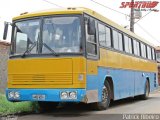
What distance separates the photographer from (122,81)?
1712cm

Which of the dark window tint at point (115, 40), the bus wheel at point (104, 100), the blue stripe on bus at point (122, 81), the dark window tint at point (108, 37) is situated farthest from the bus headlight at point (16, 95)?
the dark window tint at point (115, 40)

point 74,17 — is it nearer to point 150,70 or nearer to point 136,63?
point 136,63

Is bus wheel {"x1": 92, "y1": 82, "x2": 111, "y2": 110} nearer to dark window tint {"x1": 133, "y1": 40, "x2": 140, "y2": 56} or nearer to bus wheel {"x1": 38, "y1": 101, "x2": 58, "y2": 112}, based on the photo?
bus wheel {"x1": 38, "y1": 101, "x2": 58, "y2": 112}

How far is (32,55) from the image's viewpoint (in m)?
13.2

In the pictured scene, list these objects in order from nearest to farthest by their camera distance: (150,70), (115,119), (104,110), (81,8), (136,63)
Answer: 1. (115,119)
2. (81,8)
3. (104,110)
4. (136,63)
5. (150,70)

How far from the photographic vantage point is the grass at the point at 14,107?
44.3 ft

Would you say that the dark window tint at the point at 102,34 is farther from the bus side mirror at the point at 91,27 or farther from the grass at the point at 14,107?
the grass at the point at 14,107

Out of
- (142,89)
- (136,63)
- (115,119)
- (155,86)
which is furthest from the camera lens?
(155,86)

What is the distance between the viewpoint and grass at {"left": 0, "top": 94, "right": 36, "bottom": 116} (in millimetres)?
13489

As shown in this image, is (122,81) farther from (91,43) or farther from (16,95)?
(16,95)

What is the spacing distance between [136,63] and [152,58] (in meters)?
5.26

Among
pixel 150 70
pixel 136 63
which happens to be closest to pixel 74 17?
pixel 136 63

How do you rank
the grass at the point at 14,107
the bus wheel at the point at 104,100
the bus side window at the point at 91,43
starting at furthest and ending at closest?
the bus wheel at the point at 104,100, the grass at the point at 14,107, the bus side window at the point at 91,43

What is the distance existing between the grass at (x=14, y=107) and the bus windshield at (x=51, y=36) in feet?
5.67
